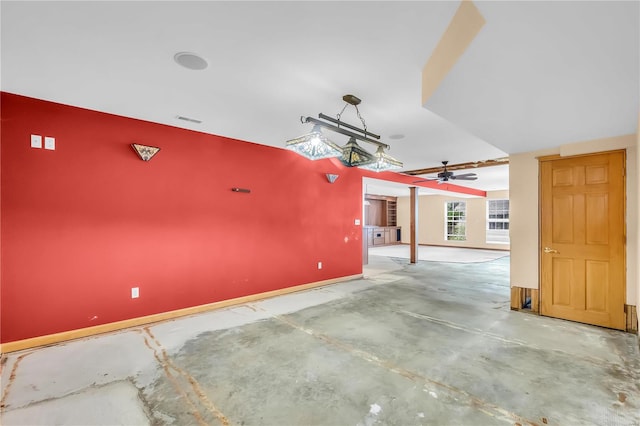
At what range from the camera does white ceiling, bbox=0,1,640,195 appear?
1.54 m

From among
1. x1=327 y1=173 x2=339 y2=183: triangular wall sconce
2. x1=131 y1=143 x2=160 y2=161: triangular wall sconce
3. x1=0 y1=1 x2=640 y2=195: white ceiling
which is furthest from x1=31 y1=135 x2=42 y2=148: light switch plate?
x1=327 y1=173 x2=339 y2=183: triangular wall sconce

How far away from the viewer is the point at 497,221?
37.8ft

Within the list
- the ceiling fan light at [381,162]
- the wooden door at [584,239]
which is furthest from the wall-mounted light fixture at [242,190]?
the wooden door at [584,239]

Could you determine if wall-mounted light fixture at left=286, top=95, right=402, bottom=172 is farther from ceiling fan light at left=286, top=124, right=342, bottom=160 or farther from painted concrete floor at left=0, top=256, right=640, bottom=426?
painted concrete floor at left=0, top=256, right=640, bottom=426

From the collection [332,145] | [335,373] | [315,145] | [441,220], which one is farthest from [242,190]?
[441,220]

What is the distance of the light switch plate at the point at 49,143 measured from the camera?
2.87m

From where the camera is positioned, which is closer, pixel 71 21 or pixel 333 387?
pixel 71 21

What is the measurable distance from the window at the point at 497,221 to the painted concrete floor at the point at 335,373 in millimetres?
8892

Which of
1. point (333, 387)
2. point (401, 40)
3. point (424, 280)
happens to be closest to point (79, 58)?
point (401, 40)

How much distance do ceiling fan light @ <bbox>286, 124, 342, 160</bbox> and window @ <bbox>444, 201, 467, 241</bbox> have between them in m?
11.0

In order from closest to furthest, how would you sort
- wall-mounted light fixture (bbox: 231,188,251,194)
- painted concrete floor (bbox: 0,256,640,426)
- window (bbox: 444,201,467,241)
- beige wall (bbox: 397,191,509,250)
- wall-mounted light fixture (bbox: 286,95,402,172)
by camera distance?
painted concrete floor (bbox: 0,256,640,426) → wall-mounted light fixture (bbox: 286,95,402,172) → wall-mounted light fixture (bbox: 231,188,251,194) → beige wall (bbox: 397,191,509,250) → window (bbox: 444,201,467,241)

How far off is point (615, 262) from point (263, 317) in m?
4.20

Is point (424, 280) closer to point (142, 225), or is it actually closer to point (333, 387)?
point (333, 387)

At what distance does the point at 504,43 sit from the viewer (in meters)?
1.52
